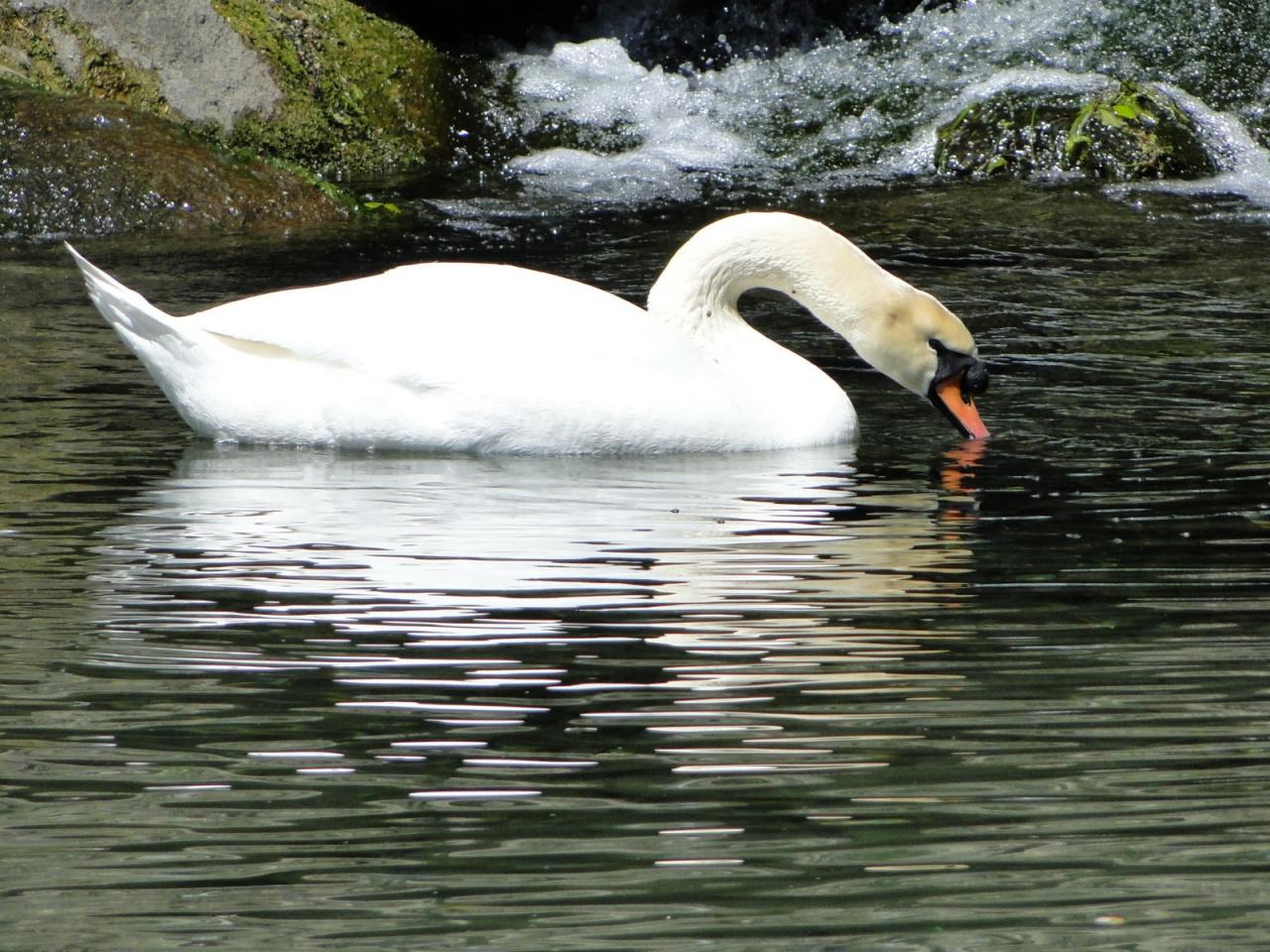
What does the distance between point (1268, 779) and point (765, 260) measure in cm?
395

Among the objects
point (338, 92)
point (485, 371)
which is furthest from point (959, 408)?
point (338, 92)

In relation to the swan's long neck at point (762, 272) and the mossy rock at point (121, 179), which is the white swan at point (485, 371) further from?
the mossy rock at point (121, 179)

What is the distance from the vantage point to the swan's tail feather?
6.56m

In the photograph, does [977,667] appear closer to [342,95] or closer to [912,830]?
[912,830]

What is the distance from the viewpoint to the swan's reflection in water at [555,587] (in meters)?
3.91

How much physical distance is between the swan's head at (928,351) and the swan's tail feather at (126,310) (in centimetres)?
232

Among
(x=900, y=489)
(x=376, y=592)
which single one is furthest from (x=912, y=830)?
(x=900, y=489)

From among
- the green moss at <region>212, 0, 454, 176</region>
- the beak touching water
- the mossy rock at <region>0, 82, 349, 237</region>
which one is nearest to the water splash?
the green moss at <region>212, 0, 454, 176</region>

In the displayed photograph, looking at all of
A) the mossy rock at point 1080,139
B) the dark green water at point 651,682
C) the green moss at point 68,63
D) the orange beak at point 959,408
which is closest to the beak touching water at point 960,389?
the orange beak at point 959,408

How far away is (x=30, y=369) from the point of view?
7449 millimetres

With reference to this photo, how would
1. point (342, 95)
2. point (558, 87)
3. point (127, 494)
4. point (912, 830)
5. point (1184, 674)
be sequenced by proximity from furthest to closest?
point (558, 87) → point (342, 95) → point (127, 494) → point (1184, 674) → point (912, 830)

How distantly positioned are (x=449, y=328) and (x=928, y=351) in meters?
1.63

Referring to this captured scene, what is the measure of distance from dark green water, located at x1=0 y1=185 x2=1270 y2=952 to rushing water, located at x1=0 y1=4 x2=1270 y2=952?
0.04 ft

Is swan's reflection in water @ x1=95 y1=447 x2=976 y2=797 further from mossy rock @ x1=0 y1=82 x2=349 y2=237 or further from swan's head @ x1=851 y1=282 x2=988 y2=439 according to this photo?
mossy rock @ x1=0 y1=82 x2=349 y2=237
